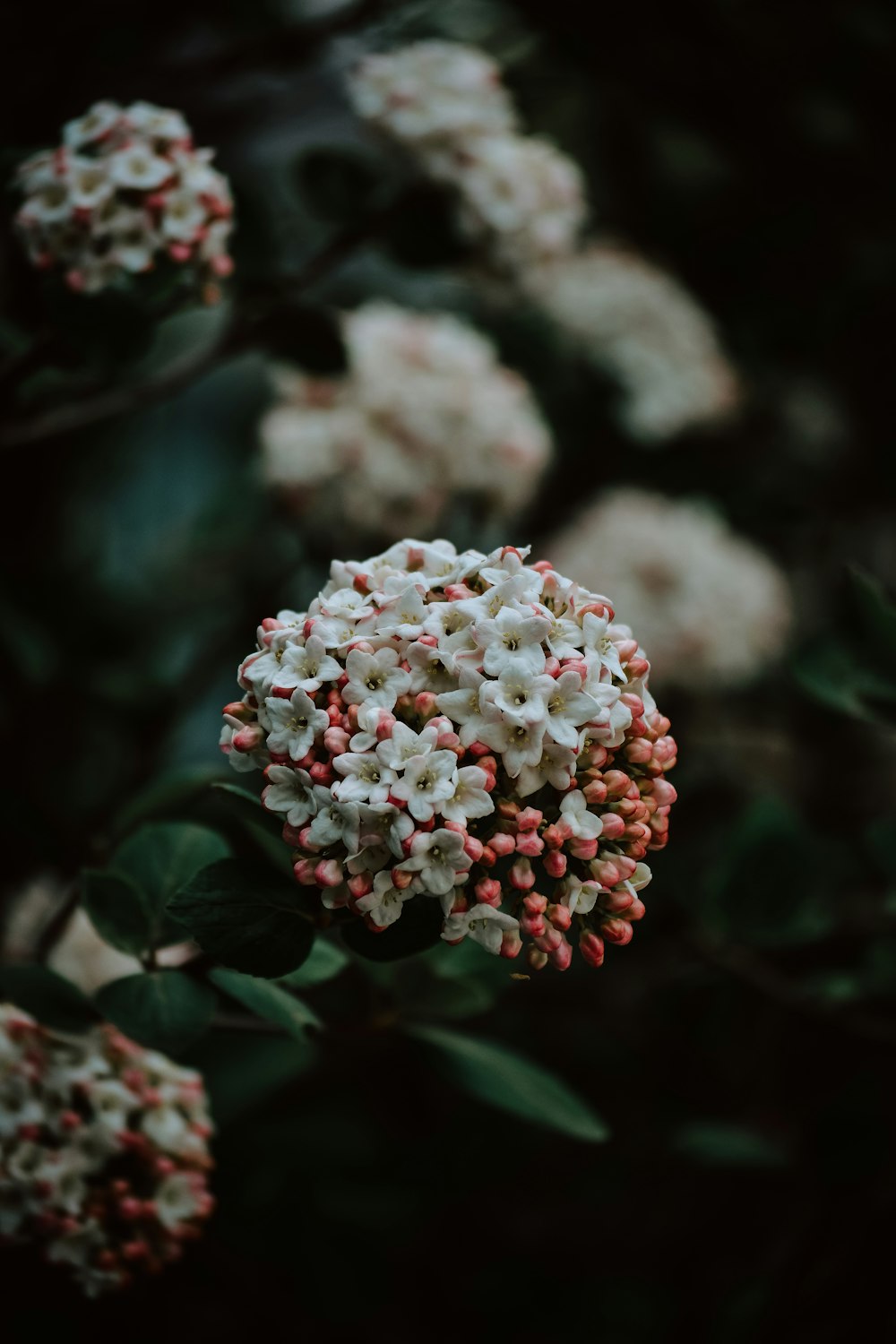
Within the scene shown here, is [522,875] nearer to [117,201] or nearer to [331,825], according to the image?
[331,825]


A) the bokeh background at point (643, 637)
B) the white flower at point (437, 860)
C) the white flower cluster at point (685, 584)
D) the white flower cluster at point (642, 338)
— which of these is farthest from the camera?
the white flower cluster at point (642, 338)

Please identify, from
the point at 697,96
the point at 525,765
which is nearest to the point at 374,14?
the point at 697,96

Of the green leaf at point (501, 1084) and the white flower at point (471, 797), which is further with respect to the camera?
the green leaf at point (501, 1084)

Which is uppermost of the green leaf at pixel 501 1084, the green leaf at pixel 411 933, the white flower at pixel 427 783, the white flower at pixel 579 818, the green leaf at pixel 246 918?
the white flower at pixel 427 783

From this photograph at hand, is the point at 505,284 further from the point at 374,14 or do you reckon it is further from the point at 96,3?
the point at 96,3

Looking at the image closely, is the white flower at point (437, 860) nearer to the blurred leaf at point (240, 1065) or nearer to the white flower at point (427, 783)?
the white flower at point (427, 783)

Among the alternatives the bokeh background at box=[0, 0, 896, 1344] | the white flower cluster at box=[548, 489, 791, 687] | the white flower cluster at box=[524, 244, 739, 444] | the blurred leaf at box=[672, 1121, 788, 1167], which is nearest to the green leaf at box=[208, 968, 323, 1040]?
the bokeh background at box=[0, 0, 896, 1344]

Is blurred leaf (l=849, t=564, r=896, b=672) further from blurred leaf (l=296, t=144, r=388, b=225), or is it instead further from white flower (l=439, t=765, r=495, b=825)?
blurred leaf (l=296, t=144, r=388, b=225)

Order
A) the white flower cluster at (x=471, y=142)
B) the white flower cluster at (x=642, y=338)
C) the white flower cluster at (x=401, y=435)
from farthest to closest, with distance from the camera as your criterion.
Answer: the white flower cluster at (x=642, y=338), the white flower cluster at (x=401, y=435), the white flower cluster at (x=471, y=142)

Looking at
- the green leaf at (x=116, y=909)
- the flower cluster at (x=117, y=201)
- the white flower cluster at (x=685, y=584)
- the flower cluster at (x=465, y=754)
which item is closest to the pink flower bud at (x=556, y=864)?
the flower cluster at (x=465, y=754)
